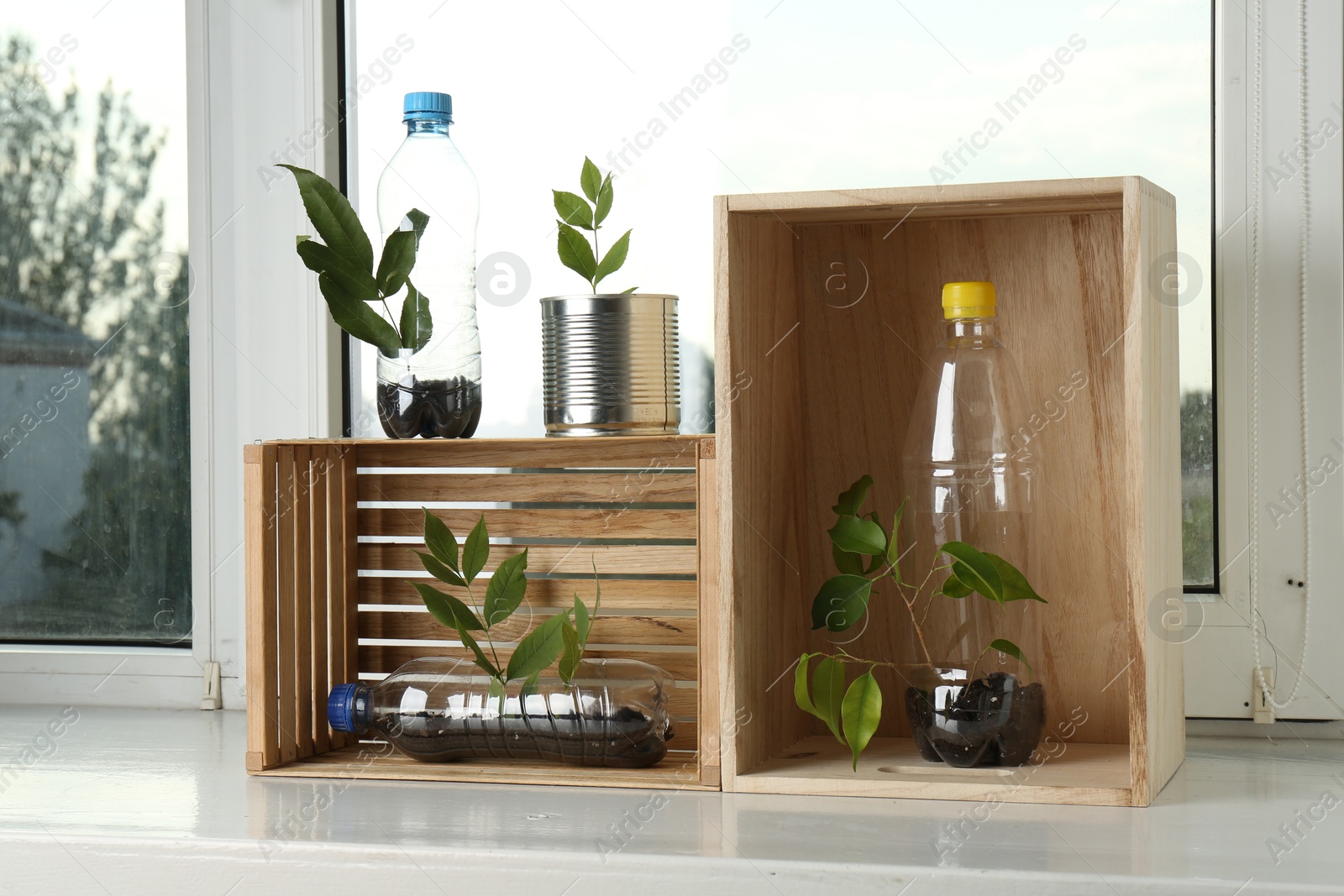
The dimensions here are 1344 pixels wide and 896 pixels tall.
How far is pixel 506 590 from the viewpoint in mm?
998

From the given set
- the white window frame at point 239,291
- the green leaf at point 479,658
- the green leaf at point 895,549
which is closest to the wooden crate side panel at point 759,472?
the green leaf at point 895,549

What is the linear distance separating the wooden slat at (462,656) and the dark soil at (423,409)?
21 cm

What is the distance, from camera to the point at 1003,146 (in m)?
1.11

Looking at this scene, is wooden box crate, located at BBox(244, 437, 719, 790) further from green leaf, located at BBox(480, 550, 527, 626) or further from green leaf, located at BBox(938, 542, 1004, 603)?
green leaf, located at BBox(938, 542, 1004, 603)

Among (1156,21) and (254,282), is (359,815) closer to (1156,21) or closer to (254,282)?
(254,282)

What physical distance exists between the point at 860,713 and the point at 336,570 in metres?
0.50

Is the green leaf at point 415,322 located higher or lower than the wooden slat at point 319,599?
higher

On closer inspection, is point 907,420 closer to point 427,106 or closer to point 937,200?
point 937,200

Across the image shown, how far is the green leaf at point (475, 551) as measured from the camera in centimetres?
101

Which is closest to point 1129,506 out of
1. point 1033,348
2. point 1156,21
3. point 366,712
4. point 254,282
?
point 1033,348

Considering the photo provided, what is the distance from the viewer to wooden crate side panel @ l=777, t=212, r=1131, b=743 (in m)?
1.02

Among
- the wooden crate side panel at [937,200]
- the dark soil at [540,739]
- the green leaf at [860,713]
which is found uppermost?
the wooden crate side panel at [937,200]

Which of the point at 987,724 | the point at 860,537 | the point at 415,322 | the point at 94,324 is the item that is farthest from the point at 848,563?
the point at 94,324

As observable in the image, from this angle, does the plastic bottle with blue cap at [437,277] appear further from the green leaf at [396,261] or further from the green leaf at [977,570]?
the green leaf at [977,570]
